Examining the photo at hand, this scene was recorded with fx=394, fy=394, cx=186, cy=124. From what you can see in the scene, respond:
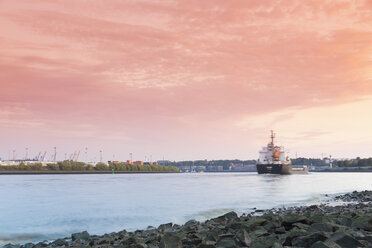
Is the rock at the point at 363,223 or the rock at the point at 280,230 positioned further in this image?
the rock at the point at 280,230

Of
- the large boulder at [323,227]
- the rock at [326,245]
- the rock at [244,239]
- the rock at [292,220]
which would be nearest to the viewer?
the rock at [326,245]

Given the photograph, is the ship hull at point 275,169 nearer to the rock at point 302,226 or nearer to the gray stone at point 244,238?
the rock at point 302,226

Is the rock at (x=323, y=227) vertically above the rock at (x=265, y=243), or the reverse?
the rock at (x=323, y=227)

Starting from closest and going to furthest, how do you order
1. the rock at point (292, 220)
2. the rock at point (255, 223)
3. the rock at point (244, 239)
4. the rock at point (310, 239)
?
the rock at point (310, 239) < the rock at point (244, 239) < the rock at point (292, 220) < the rock at point (255, 223)

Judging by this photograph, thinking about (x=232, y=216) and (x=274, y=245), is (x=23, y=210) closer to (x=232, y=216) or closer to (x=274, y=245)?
(x=232, y=216)

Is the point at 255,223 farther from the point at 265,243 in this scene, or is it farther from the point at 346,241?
the point at 346,241

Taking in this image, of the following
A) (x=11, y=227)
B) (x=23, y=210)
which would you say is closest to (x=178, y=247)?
(x=11, y=227)

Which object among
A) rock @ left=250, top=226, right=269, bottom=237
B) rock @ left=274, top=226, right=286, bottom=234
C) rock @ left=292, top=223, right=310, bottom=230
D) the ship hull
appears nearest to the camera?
rock @ left=250, top=226, right=269, bottom=237

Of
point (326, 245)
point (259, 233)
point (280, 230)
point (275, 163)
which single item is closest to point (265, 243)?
point (326, 245)

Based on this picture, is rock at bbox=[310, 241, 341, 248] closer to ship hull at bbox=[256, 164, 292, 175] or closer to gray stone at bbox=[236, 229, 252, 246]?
gray stone at bbox=[236, 229, 252, 246]

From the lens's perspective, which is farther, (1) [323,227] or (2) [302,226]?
(2) [302,226]

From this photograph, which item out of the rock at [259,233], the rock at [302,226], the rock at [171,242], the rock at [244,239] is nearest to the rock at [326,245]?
the rock at [244,239]

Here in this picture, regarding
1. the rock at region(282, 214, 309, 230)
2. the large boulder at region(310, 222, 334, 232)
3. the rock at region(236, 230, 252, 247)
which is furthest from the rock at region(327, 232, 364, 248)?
the rock at region(282, 214, 309, 230)

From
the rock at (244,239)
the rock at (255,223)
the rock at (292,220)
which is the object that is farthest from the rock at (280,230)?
the rock at (244,239)
